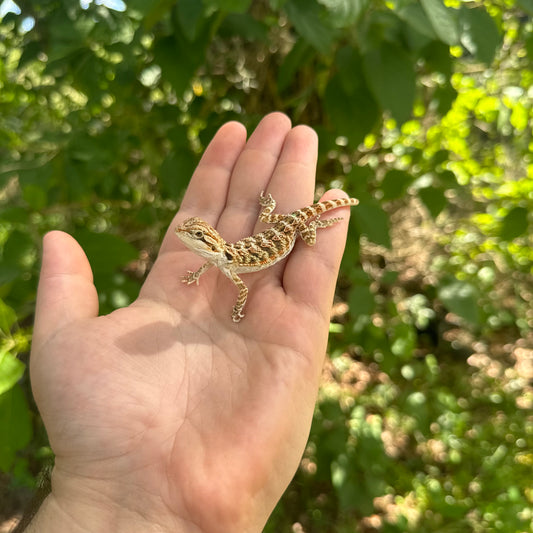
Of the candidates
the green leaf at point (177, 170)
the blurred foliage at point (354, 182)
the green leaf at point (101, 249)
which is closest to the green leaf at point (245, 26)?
the blurred foliage at point (354, 182)

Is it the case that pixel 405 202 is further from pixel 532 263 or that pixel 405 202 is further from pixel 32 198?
pixel 32 198

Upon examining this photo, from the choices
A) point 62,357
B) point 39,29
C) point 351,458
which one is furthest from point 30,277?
point 351,458

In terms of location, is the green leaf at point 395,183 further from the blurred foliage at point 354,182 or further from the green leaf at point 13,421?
the green leaf at point 13,421

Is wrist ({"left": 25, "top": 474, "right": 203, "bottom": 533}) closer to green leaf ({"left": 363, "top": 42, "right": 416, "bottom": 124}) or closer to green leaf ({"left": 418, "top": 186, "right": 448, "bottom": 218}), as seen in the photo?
green leaf ({"left": 363, "top": 42, "right": 416, "bottom": 124})

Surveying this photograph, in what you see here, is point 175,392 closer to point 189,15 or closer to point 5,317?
point 5,317

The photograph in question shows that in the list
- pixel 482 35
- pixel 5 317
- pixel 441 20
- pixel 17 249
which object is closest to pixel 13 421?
pixel 5 317

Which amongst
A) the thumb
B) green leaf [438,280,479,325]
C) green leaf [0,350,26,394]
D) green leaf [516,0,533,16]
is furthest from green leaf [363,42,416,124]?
green leaf [0,350,26,394]
